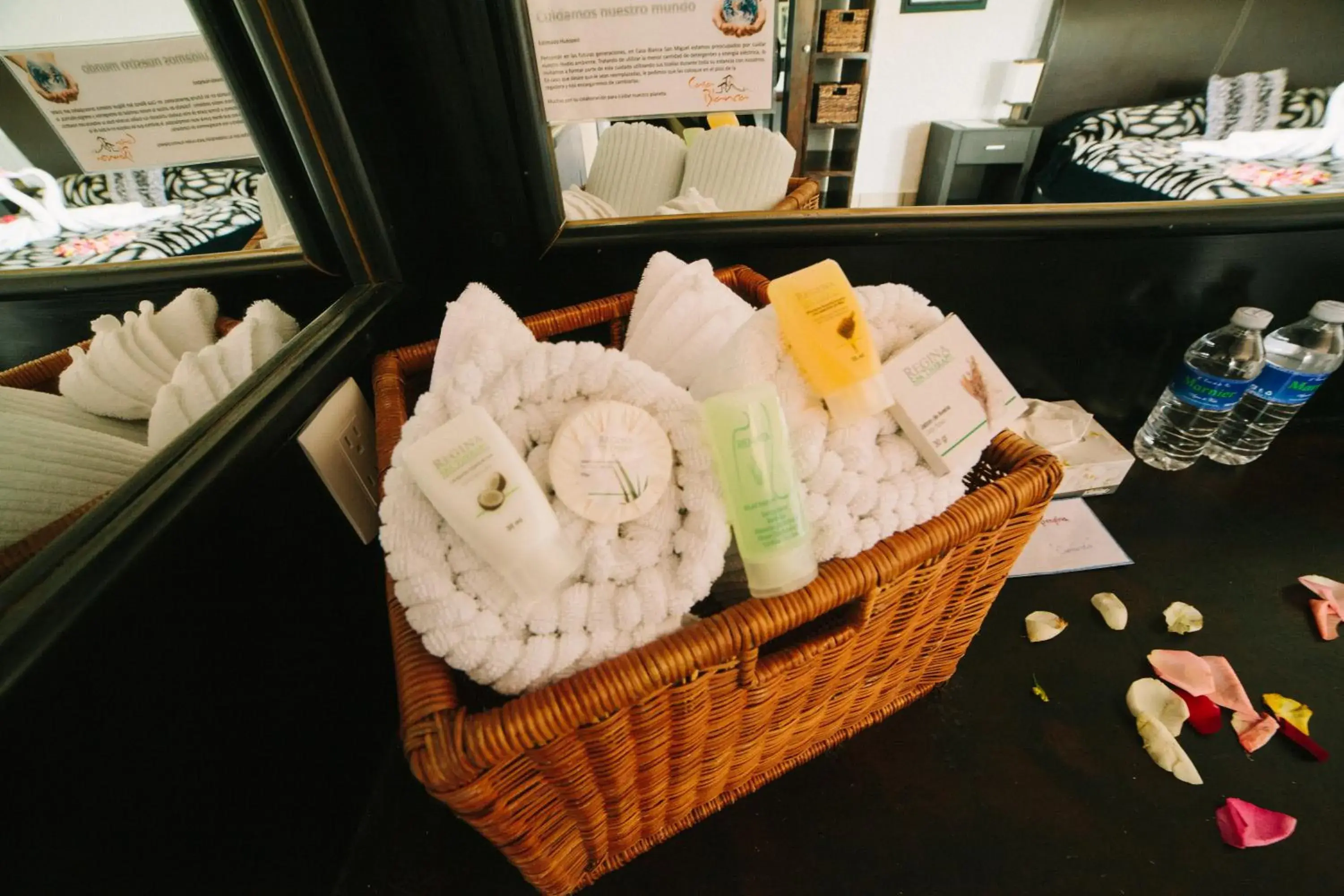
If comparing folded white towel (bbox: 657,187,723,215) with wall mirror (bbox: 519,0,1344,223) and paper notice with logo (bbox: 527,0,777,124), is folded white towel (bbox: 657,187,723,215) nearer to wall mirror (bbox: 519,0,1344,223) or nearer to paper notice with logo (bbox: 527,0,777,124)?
wall mirror (bbox: 519,0,1344,223)

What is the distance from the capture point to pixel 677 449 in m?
0.36

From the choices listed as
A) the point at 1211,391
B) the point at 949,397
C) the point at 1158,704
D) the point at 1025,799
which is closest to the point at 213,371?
the point at 949,397

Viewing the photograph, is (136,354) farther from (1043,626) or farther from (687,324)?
(1043,626)

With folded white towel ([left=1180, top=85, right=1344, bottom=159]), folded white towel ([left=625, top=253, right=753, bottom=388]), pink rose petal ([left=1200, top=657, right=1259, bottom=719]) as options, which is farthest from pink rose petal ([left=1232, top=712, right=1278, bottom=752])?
folded white towel ([left=1180, top=85, right=1344, bottom=159])

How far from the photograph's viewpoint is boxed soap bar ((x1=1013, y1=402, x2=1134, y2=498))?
0.71 meters

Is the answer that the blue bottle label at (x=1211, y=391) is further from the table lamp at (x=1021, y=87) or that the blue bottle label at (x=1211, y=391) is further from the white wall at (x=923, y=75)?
the table lamp at (x=1021, y=87)

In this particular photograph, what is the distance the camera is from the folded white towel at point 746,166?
3.30 feet

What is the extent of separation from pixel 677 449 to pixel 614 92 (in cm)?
43

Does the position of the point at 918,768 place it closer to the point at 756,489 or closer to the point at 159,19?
the point at 756,489

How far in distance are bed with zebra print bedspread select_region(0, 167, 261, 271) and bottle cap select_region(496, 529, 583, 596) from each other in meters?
0.53

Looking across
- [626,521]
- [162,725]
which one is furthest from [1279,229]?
[162,725]

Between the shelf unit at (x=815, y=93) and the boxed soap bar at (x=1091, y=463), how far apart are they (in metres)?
1.11

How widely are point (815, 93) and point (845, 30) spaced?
200 mm

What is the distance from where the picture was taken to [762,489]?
326mm
